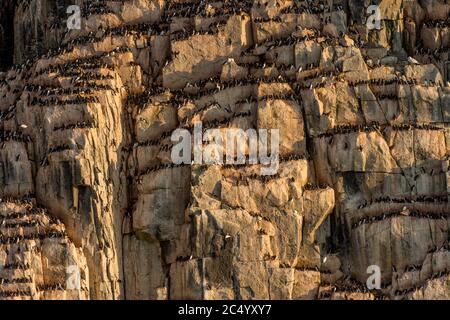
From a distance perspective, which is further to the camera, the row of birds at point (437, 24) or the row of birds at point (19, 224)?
the row of birds at point (437, 24)

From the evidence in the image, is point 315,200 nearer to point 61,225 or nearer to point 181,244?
point 181,244

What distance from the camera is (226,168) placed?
125 metres

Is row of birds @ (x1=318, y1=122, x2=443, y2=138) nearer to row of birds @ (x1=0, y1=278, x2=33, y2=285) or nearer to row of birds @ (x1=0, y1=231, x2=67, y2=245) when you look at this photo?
row of birds @ (x1=0, y1=231, x2=67, y2=245)

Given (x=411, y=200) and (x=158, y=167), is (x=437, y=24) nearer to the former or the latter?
(x=411, y=200)

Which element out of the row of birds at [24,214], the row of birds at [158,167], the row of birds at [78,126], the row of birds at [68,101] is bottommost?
the row of birds at [24,214]

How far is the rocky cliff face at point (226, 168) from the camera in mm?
122000

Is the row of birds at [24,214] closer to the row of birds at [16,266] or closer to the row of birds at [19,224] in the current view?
the row of birds at [19,224]

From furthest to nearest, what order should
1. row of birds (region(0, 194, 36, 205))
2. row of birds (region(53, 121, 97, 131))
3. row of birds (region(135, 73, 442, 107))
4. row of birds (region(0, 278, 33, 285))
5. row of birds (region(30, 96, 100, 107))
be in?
row of birds (region(135, 73, 442, 107)) < row of birds (region(30, 96, 100, 107)) < row of birds (region(53, 121, 97, 131)) < row of birds (region(0, 194, 36, 205)) < row of birds (region(0, 278, 33, 285))

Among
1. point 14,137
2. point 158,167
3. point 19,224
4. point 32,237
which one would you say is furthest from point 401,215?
point 14,137

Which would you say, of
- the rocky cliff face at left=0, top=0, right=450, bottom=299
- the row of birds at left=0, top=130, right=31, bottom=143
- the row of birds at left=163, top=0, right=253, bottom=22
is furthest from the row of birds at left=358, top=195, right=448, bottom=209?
the row of birds at left=0, top=130, right=31, bottom=143

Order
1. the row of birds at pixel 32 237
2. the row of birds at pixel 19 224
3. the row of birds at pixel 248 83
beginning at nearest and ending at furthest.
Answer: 1. the row of birds at pixel 32 237
2. the row of birds at pixel 19 224
3. the row of birds at pixel 248 83

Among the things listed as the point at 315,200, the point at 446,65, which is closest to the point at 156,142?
the point at 315,200

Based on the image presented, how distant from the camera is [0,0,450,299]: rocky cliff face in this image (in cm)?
12200

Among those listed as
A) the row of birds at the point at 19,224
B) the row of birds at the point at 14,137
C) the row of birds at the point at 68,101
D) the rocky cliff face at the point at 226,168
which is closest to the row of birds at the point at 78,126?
the rocky cliff face at the point at 226,168
